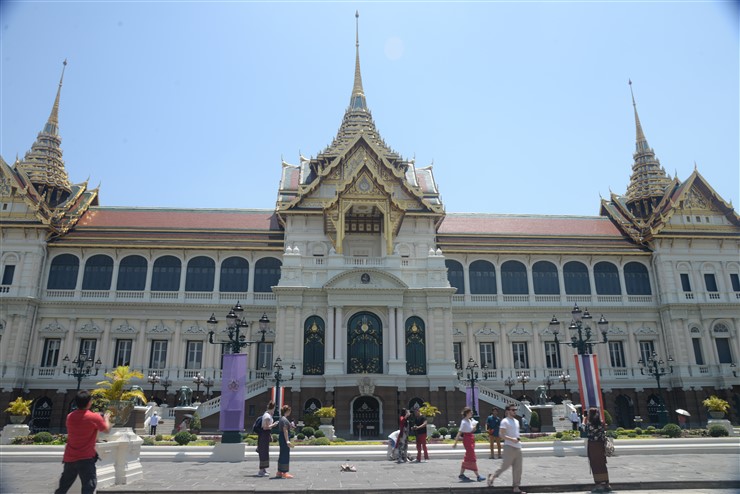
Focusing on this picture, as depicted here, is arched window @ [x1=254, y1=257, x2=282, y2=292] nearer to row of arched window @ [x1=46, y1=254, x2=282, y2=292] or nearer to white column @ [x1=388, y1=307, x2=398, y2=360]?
row of arched window @ [x1=46, y1=254, x2=282, y2=292]

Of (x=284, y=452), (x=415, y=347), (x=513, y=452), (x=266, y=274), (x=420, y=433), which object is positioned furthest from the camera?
(x=266, y=274)

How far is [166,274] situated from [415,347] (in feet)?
60.9

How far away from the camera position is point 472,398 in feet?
91.8

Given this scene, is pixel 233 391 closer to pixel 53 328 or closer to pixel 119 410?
pixel 119 410

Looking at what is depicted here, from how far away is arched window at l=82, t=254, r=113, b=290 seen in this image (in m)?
37.5

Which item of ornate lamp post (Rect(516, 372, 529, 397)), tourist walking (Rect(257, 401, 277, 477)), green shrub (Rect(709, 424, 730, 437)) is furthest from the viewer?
ornate lamp post (Rect(516, 372, 529, 397))

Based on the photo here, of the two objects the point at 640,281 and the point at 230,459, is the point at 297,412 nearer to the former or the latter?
the point at 230,459

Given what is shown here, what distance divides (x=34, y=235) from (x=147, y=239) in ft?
23.8

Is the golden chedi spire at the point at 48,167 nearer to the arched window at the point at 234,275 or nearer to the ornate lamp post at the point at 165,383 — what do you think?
the arched window at the point at 234,275

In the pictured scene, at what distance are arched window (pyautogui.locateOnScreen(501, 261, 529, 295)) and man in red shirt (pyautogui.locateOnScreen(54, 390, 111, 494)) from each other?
112 feet

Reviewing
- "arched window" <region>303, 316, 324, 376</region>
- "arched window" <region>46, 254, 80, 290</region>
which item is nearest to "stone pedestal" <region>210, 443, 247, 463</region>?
"arched window" <region>303, 316, 324, 376</region>

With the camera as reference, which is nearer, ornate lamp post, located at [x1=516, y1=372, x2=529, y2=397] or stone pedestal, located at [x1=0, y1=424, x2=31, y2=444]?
stone pedestal, located at [x1=0, y1=424, x2=31, y2=444]

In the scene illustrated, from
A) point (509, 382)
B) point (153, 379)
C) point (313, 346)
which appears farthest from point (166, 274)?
point (509, 382)

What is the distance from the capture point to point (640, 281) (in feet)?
133
